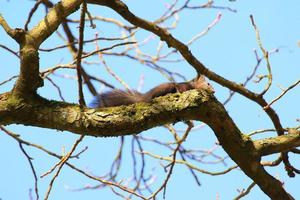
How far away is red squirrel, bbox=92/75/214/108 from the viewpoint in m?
1.94

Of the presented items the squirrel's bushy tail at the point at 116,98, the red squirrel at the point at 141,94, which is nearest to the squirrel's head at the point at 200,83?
the red squirrel at the point at 141,94

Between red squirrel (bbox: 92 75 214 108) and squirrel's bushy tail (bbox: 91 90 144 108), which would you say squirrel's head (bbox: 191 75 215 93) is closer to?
red squirrel (bbox: 92 75 214 108)

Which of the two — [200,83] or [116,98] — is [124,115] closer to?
[116,98]

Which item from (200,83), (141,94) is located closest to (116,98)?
(141,94)

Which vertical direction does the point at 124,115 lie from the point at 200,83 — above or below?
below

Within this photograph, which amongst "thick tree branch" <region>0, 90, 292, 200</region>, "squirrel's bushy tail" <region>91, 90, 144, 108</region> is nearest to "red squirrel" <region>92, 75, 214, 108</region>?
"squirrel's bushy tail" <region>91, 90, 144, 108</region>

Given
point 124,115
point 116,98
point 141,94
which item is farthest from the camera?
point 141,94

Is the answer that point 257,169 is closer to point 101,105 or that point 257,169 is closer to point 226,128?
point 226,128

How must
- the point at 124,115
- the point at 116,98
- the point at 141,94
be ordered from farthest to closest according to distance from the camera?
the point at 141,94
the point at 116,98
the point at 124,115

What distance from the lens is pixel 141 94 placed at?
2.07 meters

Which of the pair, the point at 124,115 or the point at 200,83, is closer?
the point at 124,115

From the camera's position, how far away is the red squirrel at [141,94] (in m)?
1.94

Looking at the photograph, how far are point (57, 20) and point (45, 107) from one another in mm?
306

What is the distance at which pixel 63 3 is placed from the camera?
66.1 inches
